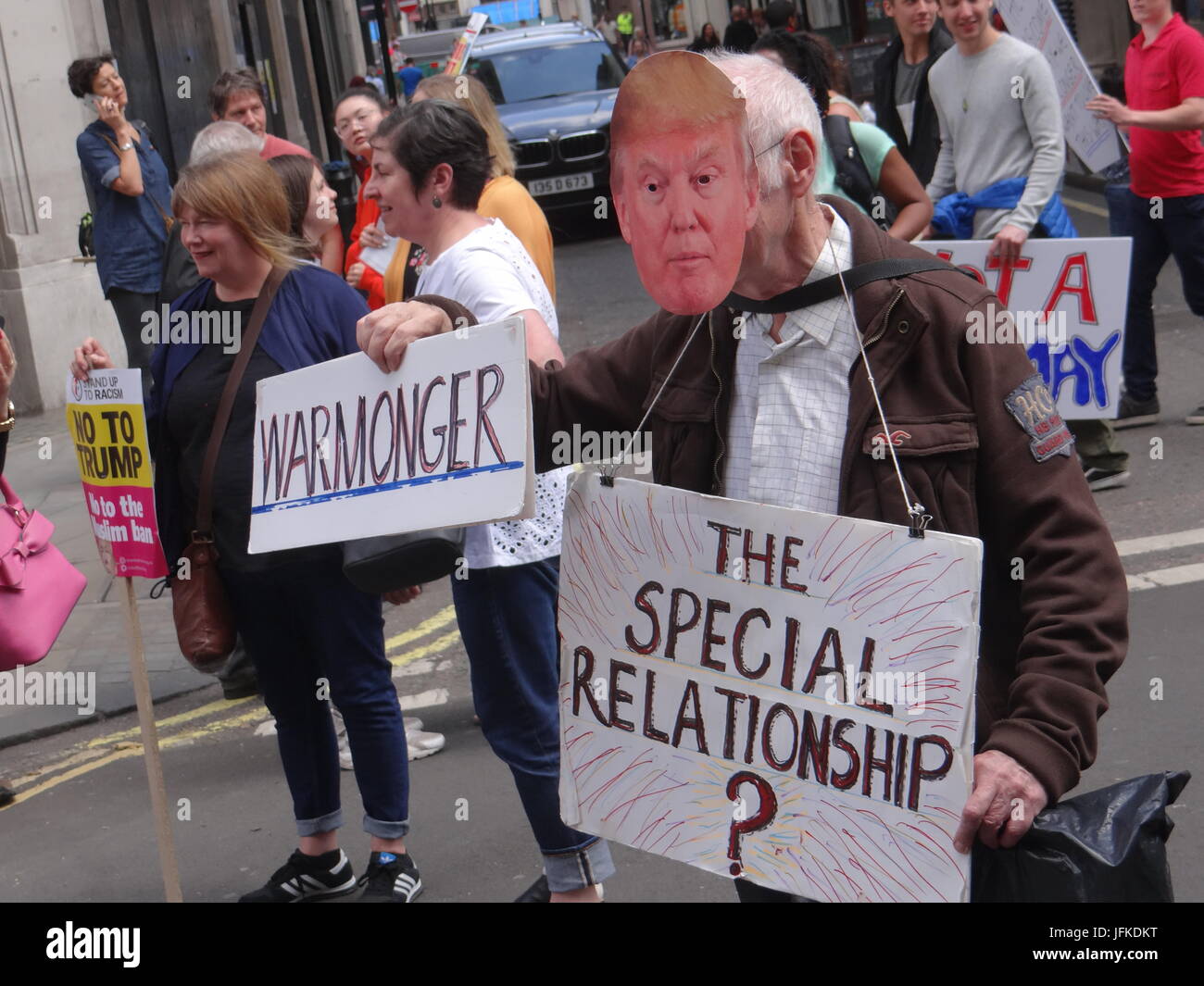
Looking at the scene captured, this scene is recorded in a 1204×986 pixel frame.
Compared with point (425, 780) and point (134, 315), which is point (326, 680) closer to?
point (425, 780)

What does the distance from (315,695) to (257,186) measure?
4.30 feet

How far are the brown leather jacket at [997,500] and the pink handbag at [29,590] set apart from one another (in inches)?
115

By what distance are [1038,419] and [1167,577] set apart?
3860mm

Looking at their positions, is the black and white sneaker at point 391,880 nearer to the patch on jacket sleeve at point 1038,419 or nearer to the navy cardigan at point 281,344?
the navy cardigan at point 281,344

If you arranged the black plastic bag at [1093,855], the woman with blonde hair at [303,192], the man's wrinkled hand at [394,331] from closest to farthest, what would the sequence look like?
1. the black plastic bag at [1093,855]
2. the man's wrinkled hand at [394,331]
3. the woman with blonde hair at [303,192]

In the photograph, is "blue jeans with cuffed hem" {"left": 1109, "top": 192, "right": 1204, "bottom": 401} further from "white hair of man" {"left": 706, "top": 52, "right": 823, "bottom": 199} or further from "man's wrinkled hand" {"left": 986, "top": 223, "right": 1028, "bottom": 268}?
"white hair of man" {"left": 706, "top": 52, "right": 823, "bottom": 199}

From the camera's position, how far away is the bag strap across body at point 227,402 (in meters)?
3.68

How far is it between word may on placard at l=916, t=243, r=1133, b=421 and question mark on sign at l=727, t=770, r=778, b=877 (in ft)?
12.3

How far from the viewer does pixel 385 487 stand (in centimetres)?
243

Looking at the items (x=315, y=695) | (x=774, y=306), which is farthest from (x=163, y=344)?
(x=774, y=306)

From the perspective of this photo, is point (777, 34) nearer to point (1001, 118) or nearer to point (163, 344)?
point (1001, 118)

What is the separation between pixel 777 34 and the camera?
5.56 m

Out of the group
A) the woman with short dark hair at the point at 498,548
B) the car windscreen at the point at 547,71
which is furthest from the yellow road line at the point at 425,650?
the car windscreen at the point at 547,71

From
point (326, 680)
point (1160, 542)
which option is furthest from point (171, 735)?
point (1160, 542)
